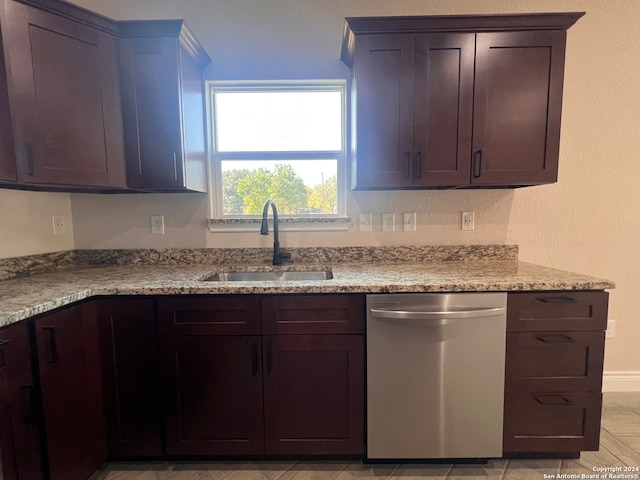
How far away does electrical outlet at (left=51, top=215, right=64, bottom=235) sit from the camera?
2031mm

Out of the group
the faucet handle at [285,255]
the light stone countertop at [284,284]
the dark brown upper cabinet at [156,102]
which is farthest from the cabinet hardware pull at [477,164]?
the dark brown upper cabinet at [156,102]

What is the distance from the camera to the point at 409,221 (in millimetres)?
2164

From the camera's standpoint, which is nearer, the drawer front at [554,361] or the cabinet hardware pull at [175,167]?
the drawer front at [554,361]

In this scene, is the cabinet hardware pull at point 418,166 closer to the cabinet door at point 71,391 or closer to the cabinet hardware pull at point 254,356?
the cabinet hardware pull at point 254,356

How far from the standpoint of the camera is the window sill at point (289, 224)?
2.17 m

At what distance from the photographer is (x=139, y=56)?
1.72m

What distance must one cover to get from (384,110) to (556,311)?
1.34 meters

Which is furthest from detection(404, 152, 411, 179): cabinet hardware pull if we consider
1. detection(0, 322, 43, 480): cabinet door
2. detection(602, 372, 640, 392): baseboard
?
detection(602, 372, 640, 392): baseboard

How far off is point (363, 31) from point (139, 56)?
1.23 m

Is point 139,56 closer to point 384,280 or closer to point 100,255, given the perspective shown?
point 100,255

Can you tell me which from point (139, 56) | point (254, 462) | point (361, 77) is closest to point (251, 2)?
point (139, 56)

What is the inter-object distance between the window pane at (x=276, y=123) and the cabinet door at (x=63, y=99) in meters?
0.66

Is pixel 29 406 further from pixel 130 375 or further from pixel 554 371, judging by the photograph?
pixel 554 371

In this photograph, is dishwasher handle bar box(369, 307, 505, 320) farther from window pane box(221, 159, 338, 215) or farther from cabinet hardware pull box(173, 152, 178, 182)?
cabinet hardware pull box(173, 152, 178, 182)
